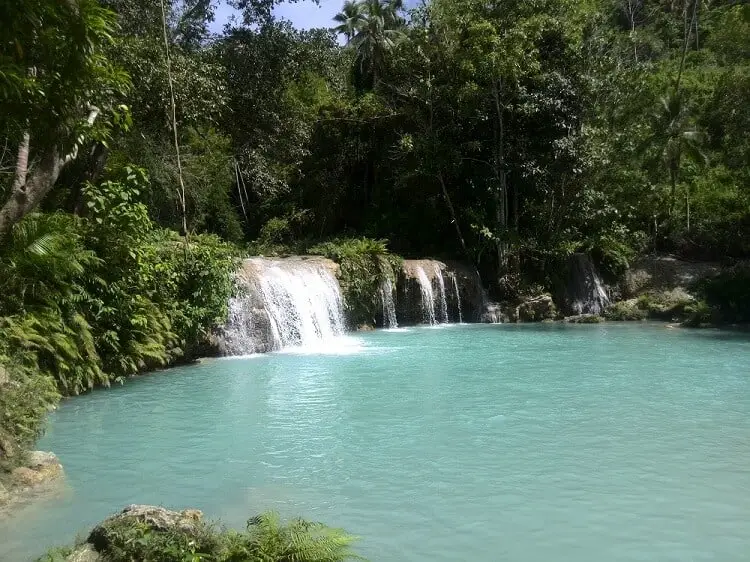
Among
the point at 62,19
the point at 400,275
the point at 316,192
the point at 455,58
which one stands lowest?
the point at 400,275

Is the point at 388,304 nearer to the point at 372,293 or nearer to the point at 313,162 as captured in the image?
the point at 372,293

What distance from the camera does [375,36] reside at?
36.7 m

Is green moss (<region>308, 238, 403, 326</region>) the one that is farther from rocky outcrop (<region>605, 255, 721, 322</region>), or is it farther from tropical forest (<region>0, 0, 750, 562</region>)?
rocky outcrop (<region>605, 255, 721, 322</region>)

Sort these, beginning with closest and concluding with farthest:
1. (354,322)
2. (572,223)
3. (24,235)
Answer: (24,235), (354,322), (572,223)

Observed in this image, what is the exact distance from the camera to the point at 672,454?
693cm

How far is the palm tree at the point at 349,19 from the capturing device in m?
48.5

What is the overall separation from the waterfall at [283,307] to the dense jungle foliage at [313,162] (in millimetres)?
943

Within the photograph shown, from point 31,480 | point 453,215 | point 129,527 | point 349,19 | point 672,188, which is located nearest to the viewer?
point 129,527

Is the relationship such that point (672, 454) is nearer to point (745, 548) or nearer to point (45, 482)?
point (745, 548)

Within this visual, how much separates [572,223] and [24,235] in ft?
58.9

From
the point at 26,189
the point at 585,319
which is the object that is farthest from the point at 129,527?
the point at 585,319

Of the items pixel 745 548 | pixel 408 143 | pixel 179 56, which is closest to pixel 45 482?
pixel 745 548

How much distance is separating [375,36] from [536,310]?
69.3 feet

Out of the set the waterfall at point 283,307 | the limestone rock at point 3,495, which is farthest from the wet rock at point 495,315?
the limestone rock at point 3,495
